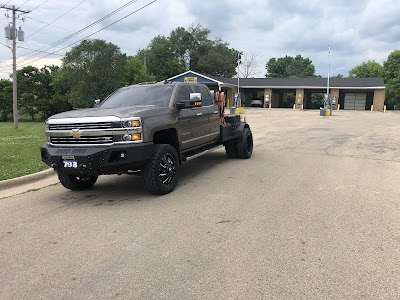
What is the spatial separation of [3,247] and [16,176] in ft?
12.9

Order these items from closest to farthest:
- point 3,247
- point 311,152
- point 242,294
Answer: point 242,294 → point 3,247 → point 311,152

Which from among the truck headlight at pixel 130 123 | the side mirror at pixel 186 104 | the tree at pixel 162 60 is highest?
the tree at pixel 162 60

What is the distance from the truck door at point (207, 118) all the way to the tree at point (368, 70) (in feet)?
244

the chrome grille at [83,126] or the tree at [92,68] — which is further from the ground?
the tree at [92,68]

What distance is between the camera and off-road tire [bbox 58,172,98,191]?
693cm

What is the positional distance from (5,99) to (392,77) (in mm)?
67396

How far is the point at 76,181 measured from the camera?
709cm

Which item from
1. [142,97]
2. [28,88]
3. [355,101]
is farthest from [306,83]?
[142,97]

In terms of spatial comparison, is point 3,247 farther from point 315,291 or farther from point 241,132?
point 241,132

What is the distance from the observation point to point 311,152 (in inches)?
471

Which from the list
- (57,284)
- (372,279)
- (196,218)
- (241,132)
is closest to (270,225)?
(196,218)

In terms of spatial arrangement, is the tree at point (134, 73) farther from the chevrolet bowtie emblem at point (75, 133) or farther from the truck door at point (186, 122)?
the chevrolet bowtie emblem at point (75, 133)

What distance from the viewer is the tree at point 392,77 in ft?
199

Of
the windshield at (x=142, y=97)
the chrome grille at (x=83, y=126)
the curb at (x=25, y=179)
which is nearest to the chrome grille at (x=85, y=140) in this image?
the chrome grille at (x=83, y=126)
